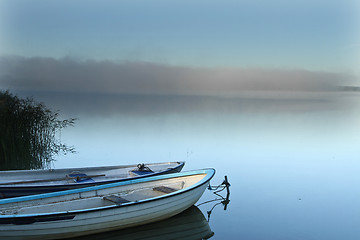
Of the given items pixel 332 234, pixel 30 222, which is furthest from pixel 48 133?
pixel 332 234

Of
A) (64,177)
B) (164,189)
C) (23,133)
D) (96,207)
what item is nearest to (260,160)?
(164,189)

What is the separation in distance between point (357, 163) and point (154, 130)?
36.6 ft

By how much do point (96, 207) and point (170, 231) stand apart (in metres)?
1.35

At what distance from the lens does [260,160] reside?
13500 millimetres

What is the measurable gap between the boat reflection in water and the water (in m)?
0.27

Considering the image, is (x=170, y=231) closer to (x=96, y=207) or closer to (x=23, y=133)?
(x=96, y=207)

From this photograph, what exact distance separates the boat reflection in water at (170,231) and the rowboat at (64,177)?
1392 millimetres

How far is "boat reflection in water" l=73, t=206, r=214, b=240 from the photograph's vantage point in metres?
6.41

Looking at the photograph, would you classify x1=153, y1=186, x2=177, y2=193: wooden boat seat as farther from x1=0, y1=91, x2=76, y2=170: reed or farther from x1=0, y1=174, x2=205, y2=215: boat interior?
x1=0, y1=91, x2=76, y2=170: reed

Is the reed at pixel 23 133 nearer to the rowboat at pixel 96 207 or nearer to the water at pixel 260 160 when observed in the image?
the water at pixel 260 160

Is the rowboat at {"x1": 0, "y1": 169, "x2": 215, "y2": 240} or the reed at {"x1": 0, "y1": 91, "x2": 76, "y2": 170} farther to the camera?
the reed at {"x1": 0, "y1": 91, "x2": 76, "y2": 170}

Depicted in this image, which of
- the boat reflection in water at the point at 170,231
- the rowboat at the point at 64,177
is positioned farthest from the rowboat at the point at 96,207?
the rowboat at the point at 64,177

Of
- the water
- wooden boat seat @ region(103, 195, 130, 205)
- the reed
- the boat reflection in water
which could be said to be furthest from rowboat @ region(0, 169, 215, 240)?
the reed

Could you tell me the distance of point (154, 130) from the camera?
70.6 ft
